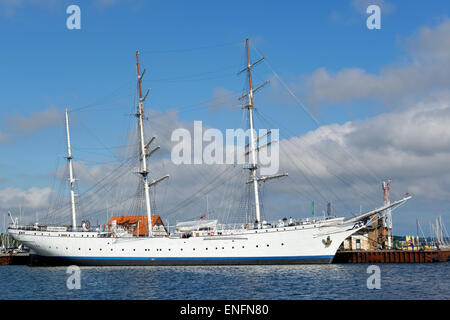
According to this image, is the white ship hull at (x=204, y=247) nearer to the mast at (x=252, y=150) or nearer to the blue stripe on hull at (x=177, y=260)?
the blue stripe on hull at (x=177, y=260)

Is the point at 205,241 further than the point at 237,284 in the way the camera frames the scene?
Yes

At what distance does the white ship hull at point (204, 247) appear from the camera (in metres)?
52.6

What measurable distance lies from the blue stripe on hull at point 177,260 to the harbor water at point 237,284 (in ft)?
8.33

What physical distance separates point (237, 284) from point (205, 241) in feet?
57.1

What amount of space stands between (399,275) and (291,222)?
1343 centimetres

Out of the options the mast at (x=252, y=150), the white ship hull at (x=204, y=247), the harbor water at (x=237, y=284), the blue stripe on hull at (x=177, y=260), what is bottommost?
the harbor water at (x=237, y=284)

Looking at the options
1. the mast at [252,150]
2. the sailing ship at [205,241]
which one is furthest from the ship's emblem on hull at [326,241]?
the mast at [252,150]

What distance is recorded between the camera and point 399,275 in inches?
1721

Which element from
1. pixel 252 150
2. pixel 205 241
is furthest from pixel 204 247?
pixel 252 150

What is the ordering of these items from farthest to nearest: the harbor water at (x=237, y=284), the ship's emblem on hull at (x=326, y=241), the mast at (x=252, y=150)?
1. the mast at (x=252, y=150)
2. the ship's emblem on hull at (x=326, y=241)
3. the harbor water at (x=237, y=284)

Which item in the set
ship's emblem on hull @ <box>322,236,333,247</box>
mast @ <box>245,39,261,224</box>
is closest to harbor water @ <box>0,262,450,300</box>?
ship's emblem on hull @ <box>322,236,333,247</box>

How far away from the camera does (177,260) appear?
54594 mm

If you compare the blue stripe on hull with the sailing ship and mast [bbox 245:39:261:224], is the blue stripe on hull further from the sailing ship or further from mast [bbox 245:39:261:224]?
mast [bbox 245:39:261:224]

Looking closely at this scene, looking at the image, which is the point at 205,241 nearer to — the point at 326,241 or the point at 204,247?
the point at 204,247
